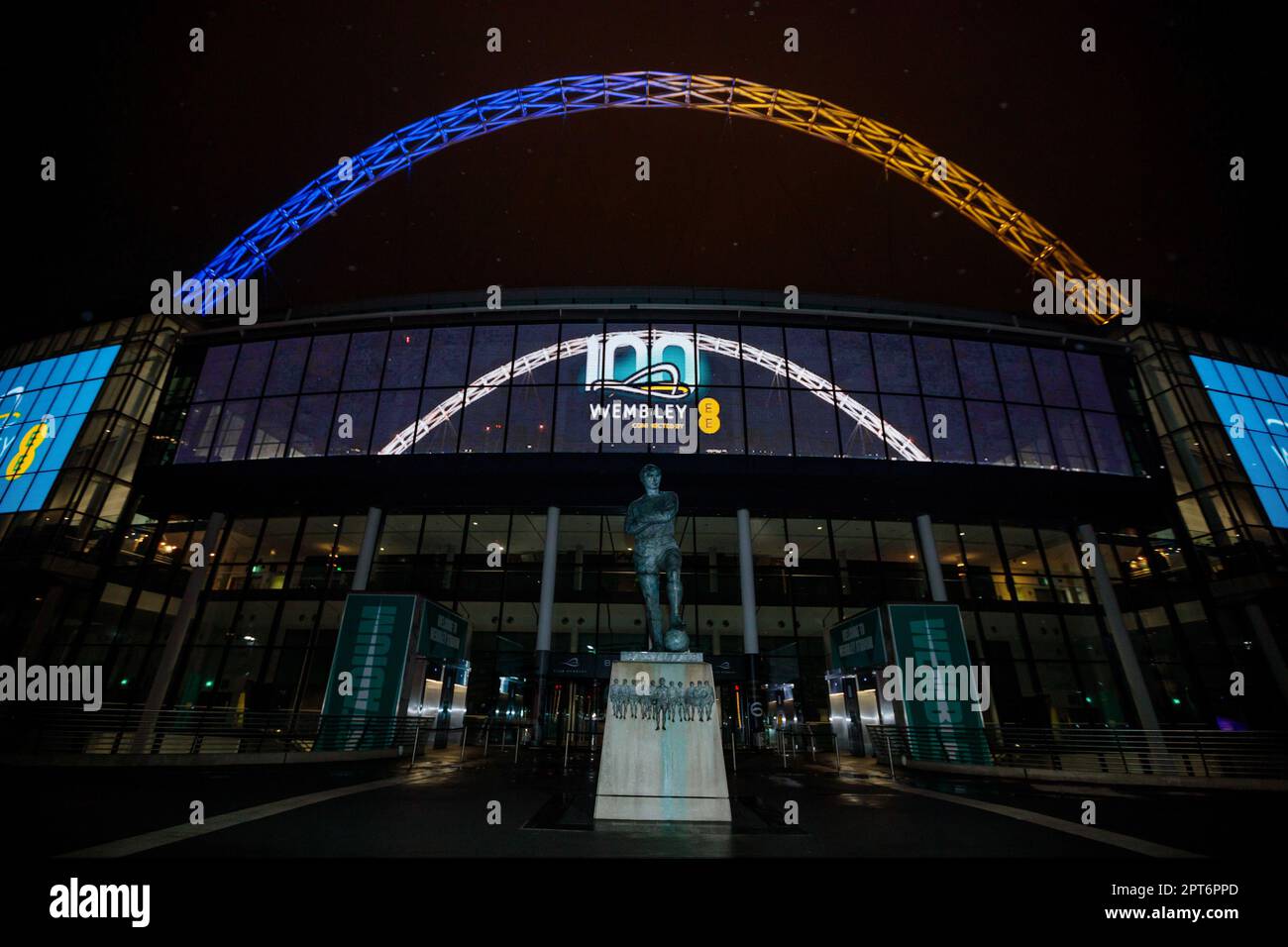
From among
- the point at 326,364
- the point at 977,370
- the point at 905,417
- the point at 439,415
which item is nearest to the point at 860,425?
the point at 905,417

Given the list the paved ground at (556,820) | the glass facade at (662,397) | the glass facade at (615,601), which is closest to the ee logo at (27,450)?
the glass facade at (615,601)

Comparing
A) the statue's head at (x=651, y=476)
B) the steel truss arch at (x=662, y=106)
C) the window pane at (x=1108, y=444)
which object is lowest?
the statue's head at (x=651, y=476)

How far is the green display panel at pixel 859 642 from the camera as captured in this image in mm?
18594

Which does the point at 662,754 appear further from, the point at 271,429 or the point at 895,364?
the point at 271,429

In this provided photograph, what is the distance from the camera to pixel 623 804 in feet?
24.5

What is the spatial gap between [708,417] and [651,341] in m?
4.59

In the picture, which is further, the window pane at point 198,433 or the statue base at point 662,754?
the window pane at point 198,433

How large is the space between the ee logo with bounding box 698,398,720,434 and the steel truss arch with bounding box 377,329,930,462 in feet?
9.25

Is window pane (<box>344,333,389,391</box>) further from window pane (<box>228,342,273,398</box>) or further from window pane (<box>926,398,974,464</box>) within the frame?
window pane (<box>926,398,974,464</box>)

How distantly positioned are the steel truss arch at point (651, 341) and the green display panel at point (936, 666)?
8.97 metres

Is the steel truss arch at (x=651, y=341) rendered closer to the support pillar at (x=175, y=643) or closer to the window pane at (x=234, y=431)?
the window pane at (x=234, y=431)

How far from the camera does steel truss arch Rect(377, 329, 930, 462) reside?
2548cm

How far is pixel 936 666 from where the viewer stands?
17.7 m

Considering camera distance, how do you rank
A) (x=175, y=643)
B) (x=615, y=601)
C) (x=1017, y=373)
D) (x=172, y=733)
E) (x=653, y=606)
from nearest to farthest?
(x=653, y=606)
(x=172, y=733)
(x=175, y=643)
(x=615, y=601)
(x=1017, y=373)
